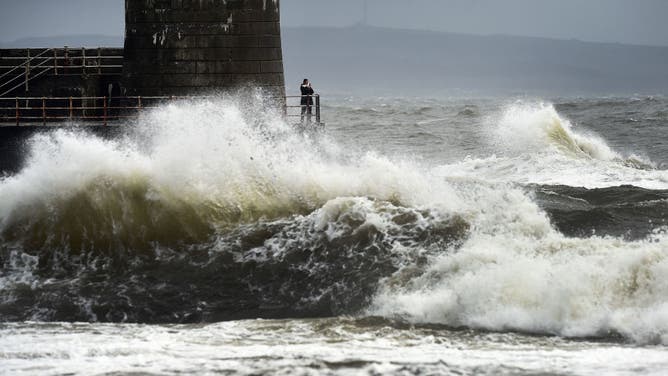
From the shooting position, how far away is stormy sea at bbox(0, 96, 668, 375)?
982cm

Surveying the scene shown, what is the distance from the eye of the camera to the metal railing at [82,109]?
69.1 feet

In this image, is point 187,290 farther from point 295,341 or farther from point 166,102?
point 166,102

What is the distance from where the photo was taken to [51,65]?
82.2 feet

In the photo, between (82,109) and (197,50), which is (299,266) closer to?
(197,50)

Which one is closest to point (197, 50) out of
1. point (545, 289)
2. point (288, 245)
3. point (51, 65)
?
point (51, 65)

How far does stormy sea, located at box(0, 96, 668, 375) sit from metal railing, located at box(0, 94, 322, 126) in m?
1.87

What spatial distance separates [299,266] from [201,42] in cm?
895

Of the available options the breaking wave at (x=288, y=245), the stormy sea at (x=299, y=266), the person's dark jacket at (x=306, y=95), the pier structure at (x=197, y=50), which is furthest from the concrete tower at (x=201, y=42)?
the breaking wave at (x=288, y=245)

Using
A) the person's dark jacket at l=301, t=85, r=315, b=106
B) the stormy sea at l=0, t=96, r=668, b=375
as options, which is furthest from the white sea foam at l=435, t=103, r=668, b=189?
the person's dark jacket at l=301, t=85, r=315, b=106

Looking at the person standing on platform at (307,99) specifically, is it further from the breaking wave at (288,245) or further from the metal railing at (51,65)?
the breaking wave at (288,245)

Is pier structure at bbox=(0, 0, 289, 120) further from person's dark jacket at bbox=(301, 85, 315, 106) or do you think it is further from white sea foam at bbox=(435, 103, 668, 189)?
white sea foam at bbox=(435, 103, 668, 189)

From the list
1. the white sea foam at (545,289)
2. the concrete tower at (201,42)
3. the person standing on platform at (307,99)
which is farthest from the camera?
the person standing on platform at (307,99)

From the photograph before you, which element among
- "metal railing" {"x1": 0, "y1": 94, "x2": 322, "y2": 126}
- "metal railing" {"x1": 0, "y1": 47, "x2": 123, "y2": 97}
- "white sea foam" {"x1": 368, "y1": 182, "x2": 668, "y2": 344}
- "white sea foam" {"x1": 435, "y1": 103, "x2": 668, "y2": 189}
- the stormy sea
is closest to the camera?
the stormy sea

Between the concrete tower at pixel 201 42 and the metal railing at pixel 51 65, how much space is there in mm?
3602
